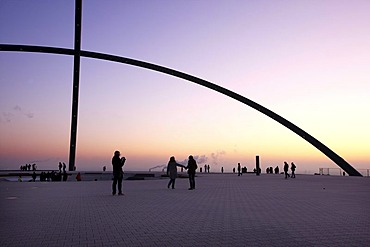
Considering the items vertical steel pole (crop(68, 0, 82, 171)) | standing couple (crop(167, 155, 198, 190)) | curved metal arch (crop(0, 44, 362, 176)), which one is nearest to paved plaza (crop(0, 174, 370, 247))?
standing couple (crop(167, 155, 198, 190))

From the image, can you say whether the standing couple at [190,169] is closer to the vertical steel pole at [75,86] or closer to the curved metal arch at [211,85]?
the curved metal arch at [211,85]

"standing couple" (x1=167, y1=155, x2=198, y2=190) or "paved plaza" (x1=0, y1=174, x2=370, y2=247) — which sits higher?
"standing couple" (x1=167, y1=155, x2=198, y2=190)

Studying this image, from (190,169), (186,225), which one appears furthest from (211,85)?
(186,225)

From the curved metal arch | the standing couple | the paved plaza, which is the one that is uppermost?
the curved metal arch

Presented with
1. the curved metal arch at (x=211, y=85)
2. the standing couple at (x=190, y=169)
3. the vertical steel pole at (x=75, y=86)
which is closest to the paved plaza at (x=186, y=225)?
the standing couple at (x=190, y=169)

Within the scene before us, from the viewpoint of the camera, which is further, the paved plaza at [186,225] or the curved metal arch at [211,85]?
the curved metal arch at [211,85]

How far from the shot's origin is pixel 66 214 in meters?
7.73

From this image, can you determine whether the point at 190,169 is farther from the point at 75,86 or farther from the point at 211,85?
the point at 75,86

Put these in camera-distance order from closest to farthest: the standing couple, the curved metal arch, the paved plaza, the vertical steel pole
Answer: the paved plaza → the standing couple → the curved metal arch → the vertical steel pole

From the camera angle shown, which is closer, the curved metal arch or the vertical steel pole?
the curved metal arch

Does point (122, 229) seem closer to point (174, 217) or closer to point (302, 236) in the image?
point (174, 217)

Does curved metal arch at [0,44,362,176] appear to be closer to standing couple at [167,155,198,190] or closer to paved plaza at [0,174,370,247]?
standing couple at [167,155,198,190]

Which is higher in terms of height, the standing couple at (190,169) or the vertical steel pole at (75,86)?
the vertical steel pole at (75,86)

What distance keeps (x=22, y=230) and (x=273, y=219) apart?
477 centimetres
